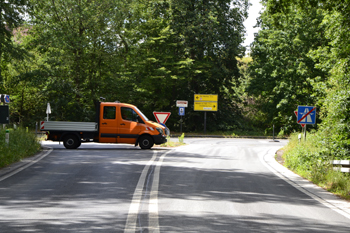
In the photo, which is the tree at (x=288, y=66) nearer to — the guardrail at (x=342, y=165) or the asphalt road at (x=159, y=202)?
the guardrail at (x=342, y=165)

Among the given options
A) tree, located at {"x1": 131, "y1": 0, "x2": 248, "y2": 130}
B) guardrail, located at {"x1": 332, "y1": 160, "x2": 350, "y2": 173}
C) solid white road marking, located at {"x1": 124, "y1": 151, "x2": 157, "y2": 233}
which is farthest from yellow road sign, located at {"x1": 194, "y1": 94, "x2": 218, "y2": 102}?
solid white road marking, located at {"x1": 124, "y1": 151, "x2": 157, "y2": 233}

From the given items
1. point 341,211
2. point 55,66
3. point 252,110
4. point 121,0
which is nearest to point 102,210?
point 341,211

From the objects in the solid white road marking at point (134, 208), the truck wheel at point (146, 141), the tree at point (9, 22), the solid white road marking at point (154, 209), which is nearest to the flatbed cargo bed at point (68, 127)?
the truck wheel at point (146, 141)

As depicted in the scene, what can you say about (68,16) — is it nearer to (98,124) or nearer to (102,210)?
(98,124)

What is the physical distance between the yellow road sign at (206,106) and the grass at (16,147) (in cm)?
2583

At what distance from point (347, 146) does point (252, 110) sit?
39044 millimetres

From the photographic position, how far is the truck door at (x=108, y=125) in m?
19.5

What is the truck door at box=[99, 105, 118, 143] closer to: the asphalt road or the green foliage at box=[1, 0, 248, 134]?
the asphalt road

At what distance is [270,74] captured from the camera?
41.0 metres

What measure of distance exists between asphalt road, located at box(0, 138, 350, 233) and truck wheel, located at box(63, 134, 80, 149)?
7398mm

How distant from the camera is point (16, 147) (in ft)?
49.3

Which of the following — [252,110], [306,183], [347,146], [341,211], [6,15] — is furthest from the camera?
[252,110]

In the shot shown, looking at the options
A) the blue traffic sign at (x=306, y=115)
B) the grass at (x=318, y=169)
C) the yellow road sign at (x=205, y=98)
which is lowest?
the grass at (x=318, y=169)

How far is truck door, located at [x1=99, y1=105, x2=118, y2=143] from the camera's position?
1950 cm
